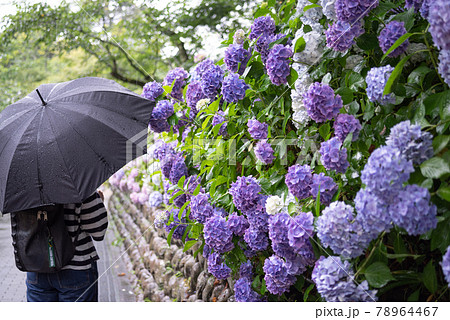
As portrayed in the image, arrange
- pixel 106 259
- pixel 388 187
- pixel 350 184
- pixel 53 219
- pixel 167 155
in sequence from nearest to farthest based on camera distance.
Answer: pixel 388 187
pixel 350 184
pixel 53 219
pixel 167 155
pixel 106 259

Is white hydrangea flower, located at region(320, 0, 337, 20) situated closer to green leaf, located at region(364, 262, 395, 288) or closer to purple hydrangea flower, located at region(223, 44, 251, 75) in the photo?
purple hydrangea flower, located at region(223, 44, 251, 75)

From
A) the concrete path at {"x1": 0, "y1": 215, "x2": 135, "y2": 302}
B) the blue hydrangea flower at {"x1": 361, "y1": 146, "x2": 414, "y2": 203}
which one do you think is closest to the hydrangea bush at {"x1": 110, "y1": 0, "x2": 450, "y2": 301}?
the blue hydrangea flower at {"x1": 361, "y1": 146, "x2": 414, "y2": 203}

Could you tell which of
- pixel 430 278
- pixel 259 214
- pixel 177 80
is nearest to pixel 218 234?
pixel 259 214

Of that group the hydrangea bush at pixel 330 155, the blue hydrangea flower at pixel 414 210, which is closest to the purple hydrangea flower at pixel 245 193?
the hydrangea bush at pixel 330 155

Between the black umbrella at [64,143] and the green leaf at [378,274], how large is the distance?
122cm

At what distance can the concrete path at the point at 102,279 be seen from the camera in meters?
4.07

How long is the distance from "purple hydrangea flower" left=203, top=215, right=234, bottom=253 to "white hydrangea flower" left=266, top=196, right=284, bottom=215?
272 mm

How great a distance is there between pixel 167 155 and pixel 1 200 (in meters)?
0.87

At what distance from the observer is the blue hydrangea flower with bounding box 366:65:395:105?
1315mm

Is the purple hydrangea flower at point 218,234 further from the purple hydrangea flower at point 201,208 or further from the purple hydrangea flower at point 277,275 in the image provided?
the purple hydrangea flower at point 277,275

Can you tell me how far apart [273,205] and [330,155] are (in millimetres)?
335
